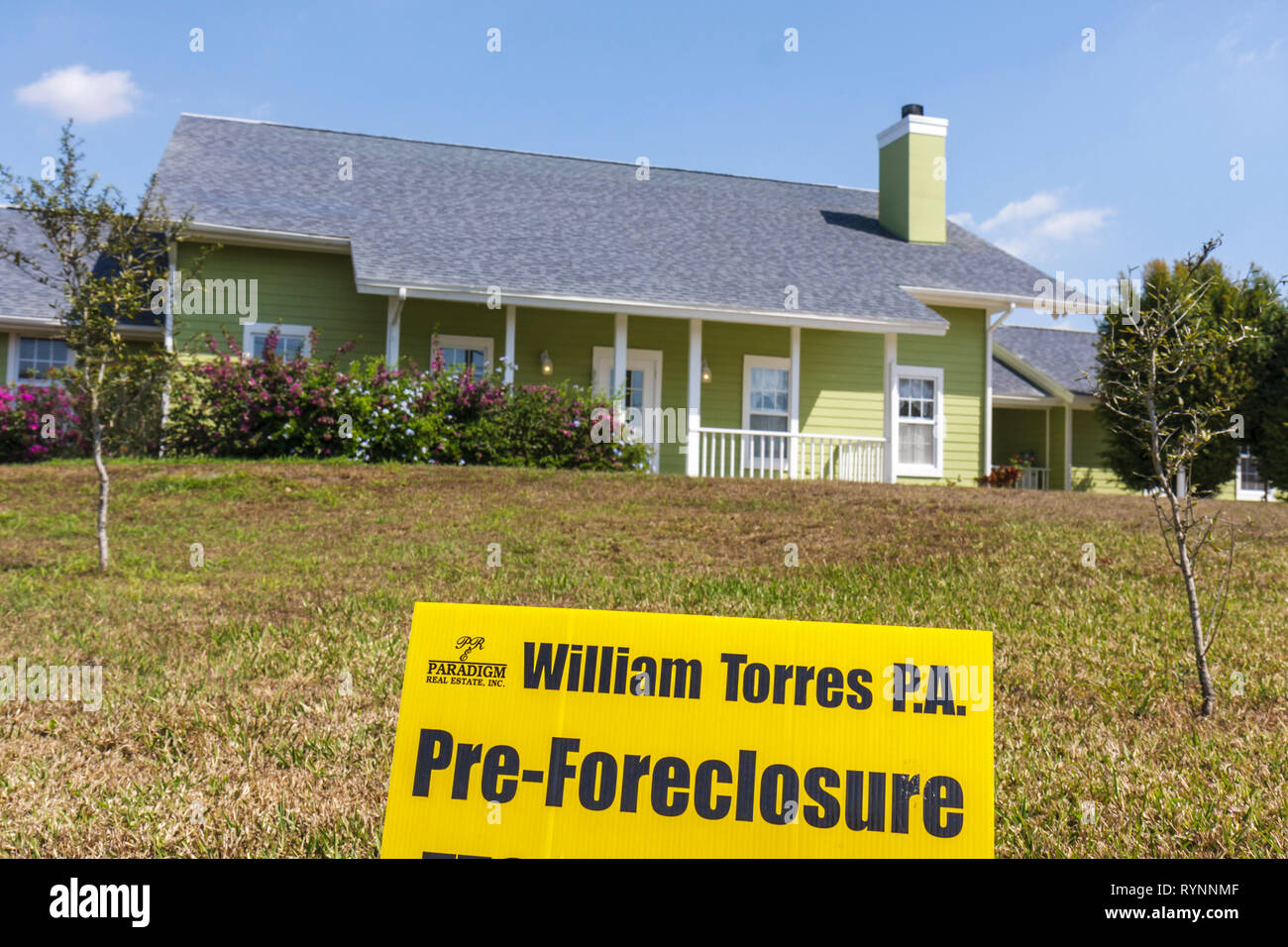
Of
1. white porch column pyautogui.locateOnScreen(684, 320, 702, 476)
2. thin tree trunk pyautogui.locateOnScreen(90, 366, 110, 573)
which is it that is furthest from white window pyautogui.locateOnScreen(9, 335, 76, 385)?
white porch column pyautogui.locateOnScreen(684, 320, 702, 476)

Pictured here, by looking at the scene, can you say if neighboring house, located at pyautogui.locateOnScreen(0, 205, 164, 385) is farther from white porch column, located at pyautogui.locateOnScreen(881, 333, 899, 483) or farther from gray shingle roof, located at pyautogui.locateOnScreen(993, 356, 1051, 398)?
gray shingle roof, located at pyautogui.locateOnScreen(993, 356, 1051, 398)

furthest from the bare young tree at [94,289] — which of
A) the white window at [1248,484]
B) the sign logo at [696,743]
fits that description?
the white window at [1248,484]

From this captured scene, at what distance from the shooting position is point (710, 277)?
1706 cm

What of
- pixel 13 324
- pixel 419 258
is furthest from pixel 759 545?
pixel 13 324

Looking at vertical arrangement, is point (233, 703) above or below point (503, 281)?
below

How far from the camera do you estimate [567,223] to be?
61.1 feet

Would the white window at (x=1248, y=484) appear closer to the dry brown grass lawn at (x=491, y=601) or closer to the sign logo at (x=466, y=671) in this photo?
the dry brown grass lawn at (x=491, y=601)

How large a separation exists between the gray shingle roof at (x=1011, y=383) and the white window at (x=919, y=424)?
5073 millimetres

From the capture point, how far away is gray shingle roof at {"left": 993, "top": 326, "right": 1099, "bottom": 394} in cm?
2564

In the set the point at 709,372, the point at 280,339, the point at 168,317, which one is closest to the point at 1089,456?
the point at 709,372

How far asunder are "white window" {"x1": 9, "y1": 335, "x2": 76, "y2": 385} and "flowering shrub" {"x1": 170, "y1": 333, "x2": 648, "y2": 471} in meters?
4.90

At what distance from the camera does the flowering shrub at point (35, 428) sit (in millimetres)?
15461
